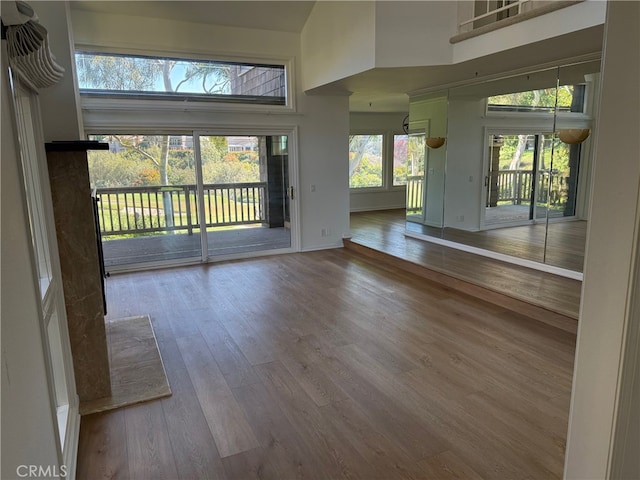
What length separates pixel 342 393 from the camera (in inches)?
106

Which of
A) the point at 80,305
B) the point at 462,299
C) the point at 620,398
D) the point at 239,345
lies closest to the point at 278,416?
the point at 239,345

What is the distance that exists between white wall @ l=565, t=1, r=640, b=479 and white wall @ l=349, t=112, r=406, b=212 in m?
9.06

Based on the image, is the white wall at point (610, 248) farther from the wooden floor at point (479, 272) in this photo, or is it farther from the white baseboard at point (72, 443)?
the wooden floor at point (479, 272)

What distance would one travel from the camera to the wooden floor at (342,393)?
208 cm

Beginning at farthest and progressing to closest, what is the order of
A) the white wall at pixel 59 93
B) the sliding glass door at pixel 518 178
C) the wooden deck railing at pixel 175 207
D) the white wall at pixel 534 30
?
the wooden deck railing at pixel 175 207, the sliding glass door at pixel 518 178, the white wall at pixel 534 30, the white wall at pixel 59 93

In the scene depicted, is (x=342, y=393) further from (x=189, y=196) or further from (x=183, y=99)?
(x=183, y=99)

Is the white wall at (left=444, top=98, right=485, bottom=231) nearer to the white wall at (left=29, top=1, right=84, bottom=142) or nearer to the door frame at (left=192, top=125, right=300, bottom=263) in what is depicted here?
the door frame at (left=192, top=125, right=300, bottom=263)

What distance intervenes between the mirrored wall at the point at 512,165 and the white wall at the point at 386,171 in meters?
3.09

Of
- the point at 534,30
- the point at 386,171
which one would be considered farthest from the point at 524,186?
the point at 386,171

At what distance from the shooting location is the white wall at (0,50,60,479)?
1.00 metres

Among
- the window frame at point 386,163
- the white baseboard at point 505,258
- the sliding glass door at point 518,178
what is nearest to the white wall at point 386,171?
the window frame at point 386,163

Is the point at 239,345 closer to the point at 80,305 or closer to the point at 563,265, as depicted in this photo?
the point at 80,305

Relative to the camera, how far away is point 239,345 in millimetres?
3400

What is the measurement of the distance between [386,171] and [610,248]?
378 inches
